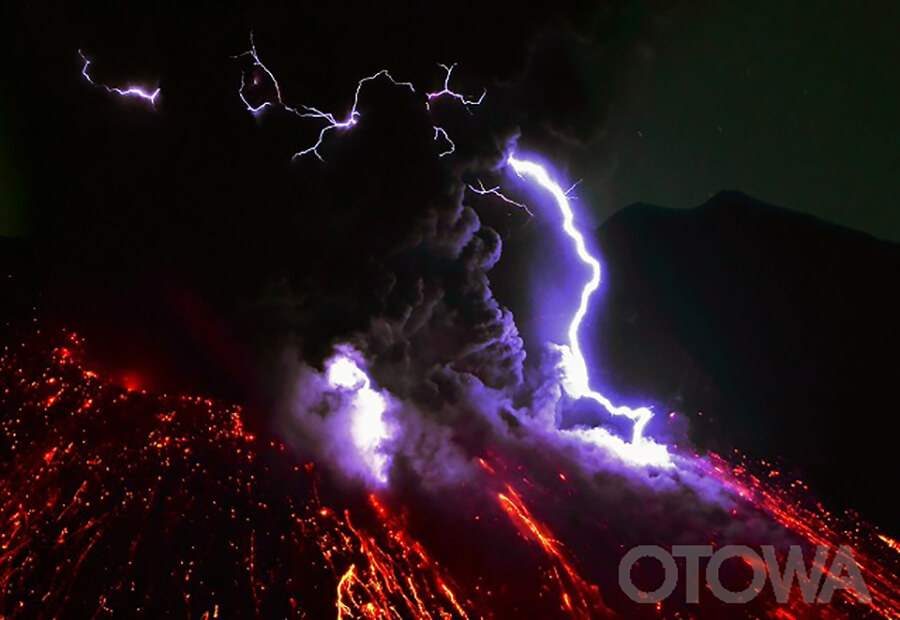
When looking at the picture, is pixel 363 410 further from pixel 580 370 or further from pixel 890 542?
pixel 890 542

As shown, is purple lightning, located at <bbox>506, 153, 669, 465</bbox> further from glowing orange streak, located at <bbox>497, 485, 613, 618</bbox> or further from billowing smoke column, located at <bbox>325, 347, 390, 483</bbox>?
billowing smoke column, located at <bbox>325, 347, 390, 483</bbox>

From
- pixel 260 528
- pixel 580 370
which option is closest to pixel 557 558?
pixel 260 528

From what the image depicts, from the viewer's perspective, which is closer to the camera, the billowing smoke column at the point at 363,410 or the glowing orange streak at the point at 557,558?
the glowing orange streak at the point at 557,558

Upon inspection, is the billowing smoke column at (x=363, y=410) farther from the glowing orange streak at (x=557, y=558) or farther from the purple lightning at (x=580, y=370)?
the purple lightning at (x=580, y=370)

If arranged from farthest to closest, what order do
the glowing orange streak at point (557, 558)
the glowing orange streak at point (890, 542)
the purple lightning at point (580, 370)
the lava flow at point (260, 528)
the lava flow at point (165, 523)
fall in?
1. the purple lightning at point (580, 370)
2. the glowing orange streak at point (890, 542)
3. the glowing orange streak at point (557, 558)
4. the lava flow at point (260, 528)
5. the lava flow at point (165, 523)

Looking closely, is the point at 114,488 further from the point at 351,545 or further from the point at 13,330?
the point at 13,330

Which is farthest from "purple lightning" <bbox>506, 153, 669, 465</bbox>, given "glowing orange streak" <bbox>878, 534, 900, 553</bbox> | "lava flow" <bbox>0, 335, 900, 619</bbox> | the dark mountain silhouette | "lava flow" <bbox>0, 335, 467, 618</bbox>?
"lava flow" <bbox>0, 335, 467, 618</bbox>

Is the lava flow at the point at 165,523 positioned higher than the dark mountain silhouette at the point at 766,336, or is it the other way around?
the dark mountain silhouette at the point at 766,336

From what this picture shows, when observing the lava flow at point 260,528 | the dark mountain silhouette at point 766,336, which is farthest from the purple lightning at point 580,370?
the dark mountain silhouette at point 766,336

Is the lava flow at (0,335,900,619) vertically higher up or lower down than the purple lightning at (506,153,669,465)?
lower down
